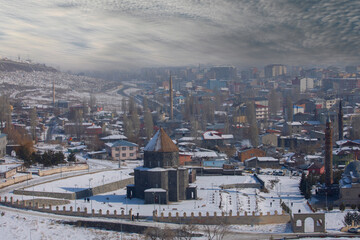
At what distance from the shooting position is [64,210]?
1731 centimetres

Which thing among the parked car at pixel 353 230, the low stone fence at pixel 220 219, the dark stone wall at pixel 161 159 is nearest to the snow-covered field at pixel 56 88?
the dark stone wall at pixel 161 159

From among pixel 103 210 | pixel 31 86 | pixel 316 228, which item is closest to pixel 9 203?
pixel 103 210

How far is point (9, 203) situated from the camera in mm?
17875

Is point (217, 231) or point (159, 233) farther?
point (217, 231)

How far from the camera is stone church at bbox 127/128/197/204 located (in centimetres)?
1941

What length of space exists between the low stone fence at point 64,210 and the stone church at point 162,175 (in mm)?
2293

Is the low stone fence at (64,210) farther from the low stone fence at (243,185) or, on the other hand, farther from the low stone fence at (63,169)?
the low stone fence at (243,185)

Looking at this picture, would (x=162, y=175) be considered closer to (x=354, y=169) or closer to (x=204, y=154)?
(x=354, y=169)

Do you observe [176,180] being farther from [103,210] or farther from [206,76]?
[206,76]

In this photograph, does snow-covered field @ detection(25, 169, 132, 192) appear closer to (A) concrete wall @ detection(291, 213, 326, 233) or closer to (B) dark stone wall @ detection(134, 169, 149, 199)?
(B) dark stone wall @ detection(134, 169, 149, 199)

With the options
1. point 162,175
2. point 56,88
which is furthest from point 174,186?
point 56,88

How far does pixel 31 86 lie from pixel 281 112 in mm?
43130

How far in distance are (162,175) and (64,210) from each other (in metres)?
4.06

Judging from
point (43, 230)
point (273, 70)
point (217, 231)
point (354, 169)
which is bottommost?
point (43, 230)
